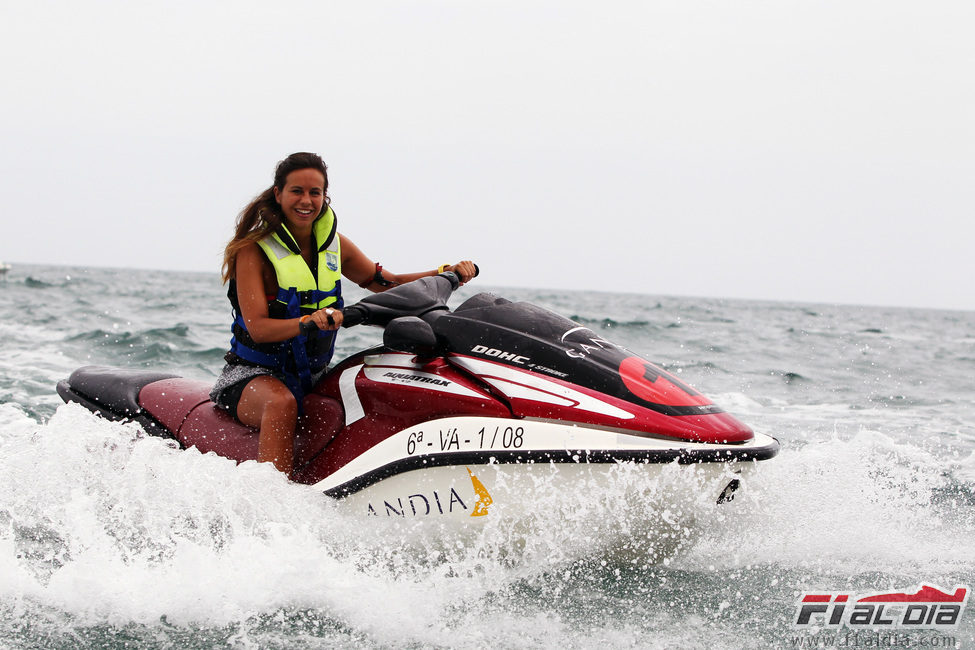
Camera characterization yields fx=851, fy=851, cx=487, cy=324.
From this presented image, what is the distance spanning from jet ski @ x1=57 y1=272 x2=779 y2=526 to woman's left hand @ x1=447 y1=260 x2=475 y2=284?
0.70 feet

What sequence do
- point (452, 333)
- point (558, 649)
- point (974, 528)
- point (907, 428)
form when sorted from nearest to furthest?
point (558, 649) → point (452, 333) → point (974, 528) → point (907, 428)

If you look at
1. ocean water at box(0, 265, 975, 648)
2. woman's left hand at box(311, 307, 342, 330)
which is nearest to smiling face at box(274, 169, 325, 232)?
woman's left hand at box(311, 307, 342, 330)

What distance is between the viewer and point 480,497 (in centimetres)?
277

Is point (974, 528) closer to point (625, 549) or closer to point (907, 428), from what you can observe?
point (625, 549)

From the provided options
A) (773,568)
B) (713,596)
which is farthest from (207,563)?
(773,568)

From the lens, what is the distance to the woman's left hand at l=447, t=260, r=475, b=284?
3.55 metres

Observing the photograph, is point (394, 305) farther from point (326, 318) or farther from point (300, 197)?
point (300, 197)

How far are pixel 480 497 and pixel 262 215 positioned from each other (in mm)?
1344

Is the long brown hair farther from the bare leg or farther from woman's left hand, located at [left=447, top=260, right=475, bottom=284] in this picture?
woman's left hand, located at [left=447, top=260, right=475, bottom=284]

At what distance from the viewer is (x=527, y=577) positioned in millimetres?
2838

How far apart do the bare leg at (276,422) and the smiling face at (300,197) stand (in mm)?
623

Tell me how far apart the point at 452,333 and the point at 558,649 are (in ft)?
3.77

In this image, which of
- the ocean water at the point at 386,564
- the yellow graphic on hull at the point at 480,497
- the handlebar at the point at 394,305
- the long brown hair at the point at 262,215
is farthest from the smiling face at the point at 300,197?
the yellow graphic on hull at the point at 480,497

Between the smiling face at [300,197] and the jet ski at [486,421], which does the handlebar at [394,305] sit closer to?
the jet ski at [486,421]
